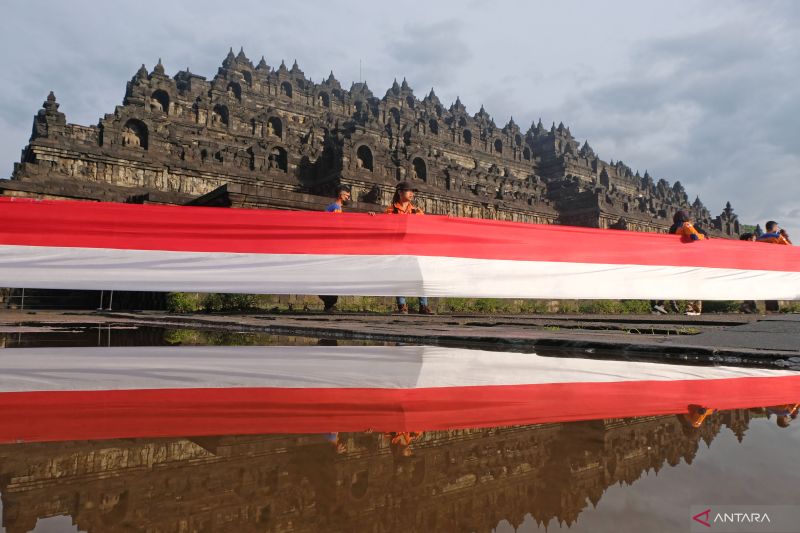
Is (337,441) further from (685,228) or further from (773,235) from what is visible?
(773,235)

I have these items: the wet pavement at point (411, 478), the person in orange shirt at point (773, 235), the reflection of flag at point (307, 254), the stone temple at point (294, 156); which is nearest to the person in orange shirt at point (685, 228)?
the reflection of flag at point (307, 254)

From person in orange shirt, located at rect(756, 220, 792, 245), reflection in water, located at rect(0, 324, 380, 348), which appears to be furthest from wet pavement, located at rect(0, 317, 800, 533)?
person in orange shirt, located at rect(756, 220, 792, 245)

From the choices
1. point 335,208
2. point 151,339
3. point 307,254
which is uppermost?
point 335,208

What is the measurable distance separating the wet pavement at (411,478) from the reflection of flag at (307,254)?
5.11 m

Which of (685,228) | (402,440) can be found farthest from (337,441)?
(685,228)

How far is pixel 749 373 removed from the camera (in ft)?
9.20

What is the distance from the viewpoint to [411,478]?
1282 millimetres

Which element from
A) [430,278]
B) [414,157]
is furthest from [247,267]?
[414,157]

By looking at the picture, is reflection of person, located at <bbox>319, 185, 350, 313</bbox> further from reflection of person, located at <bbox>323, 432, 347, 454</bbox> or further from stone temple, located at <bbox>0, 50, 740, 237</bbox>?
reflection of person, located at <bbox>323, 432, 347, 454</bbox>

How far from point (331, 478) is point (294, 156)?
1135 inches

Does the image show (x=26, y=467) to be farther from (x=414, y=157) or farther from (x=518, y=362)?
(x=414, y=157)

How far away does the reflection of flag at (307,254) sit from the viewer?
6.43m

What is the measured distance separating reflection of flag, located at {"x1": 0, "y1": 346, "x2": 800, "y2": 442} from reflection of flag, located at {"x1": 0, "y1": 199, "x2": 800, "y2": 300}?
3054mm

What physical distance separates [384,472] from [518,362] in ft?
7.15
